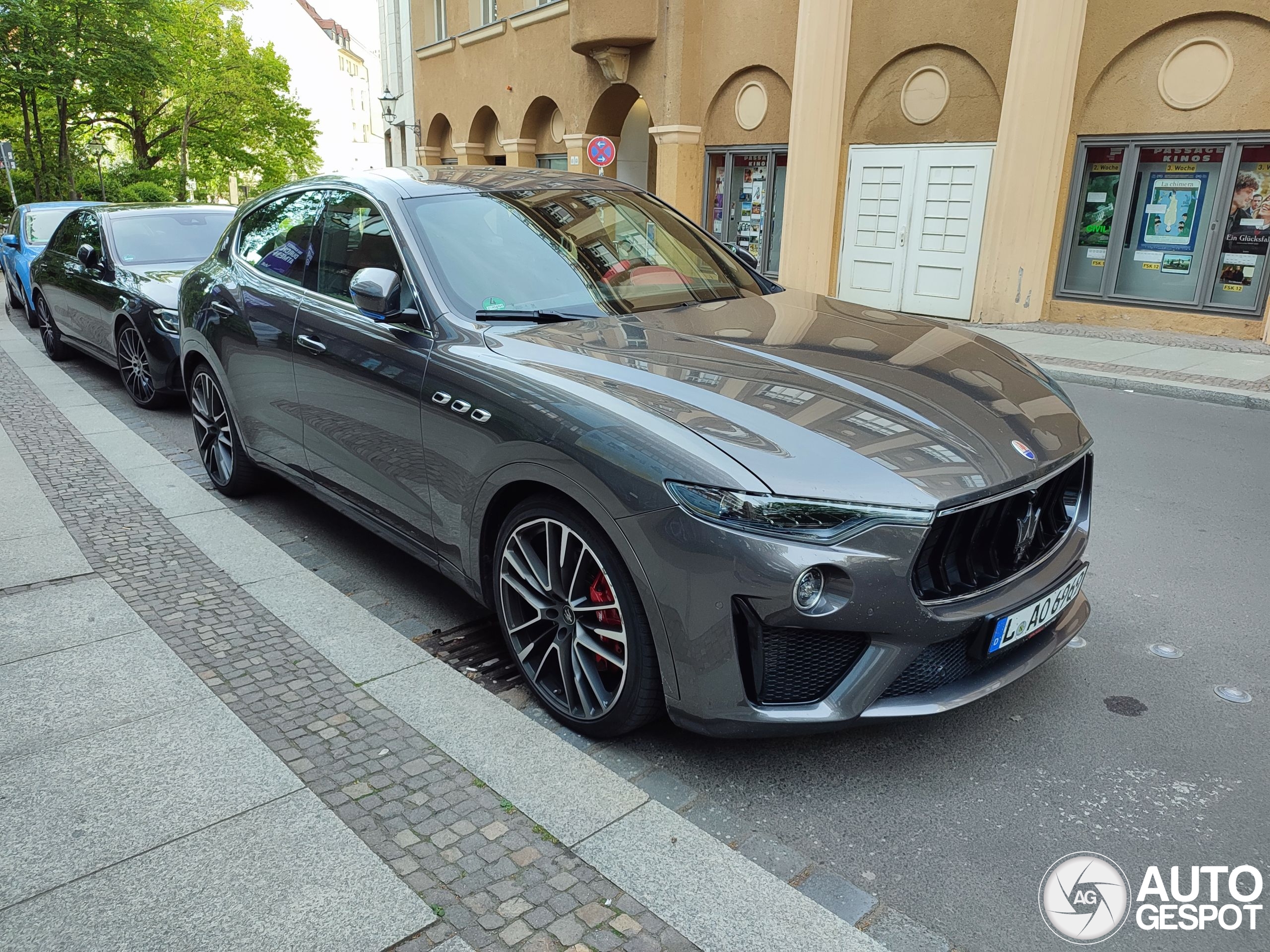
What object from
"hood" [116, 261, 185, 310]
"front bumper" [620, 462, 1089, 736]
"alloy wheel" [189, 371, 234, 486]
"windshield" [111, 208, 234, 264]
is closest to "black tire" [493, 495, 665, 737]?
"front bumper" [620, 462, 1089, 736]

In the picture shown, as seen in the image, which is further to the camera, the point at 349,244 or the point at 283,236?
the point at 283,236

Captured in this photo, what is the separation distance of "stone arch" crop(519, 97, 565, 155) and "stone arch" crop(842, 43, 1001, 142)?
385 inches

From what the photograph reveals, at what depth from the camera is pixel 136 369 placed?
7.82 m

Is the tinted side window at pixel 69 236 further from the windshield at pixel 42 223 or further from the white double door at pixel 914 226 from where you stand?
the white double door at pixel 914 226

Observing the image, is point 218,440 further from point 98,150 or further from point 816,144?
point 98,150

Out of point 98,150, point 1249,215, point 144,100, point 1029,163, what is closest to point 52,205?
point 1029,163

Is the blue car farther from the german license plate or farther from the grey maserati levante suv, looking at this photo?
the german license plate

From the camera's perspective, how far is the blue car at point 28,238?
41.4ft

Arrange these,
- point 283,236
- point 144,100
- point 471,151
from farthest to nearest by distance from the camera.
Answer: point 144,100 → point 471,151 → point 283,236

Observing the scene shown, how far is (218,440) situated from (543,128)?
2060 centimetres

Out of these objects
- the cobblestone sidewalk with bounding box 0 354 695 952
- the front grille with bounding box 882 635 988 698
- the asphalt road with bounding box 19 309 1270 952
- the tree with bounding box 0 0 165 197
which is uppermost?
the tree with bounding box 0 0 165 197

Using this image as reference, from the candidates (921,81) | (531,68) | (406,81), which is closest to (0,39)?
(406,81)

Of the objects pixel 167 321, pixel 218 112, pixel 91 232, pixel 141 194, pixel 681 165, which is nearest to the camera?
pixel 167 321

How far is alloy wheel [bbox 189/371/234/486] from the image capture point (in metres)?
5.37
